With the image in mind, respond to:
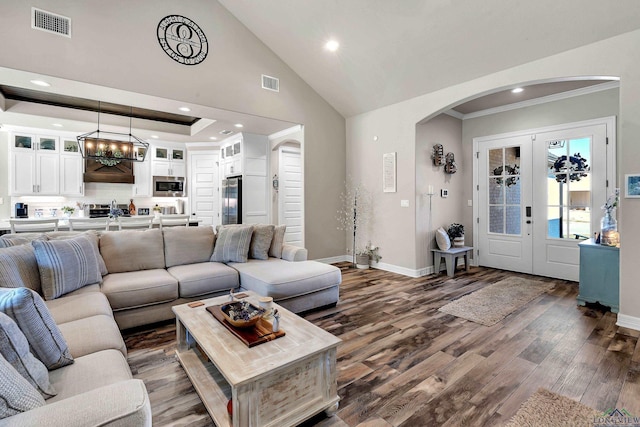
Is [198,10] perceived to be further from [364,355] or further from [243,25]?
[364,355]

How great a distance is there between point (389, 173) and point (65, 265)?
14.7 feet

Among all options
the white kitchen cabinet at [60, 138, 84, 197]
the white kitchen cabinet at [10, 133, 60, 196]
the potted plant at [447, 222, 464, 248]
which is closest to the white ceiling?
the potted plant at [447, 222, 464, 248]

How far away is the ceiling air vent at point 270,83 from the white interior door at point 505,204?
3.96 m

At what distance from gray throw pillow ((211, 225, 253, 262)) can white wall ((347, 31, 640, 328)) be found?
267cm

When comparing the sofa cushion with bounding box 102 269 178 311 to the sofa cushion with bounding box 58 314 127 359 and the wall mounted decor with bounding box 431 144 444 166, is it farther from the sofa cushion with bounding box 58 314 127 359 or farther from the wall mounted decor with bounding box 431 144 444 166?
the wall mounted decor with bounding box 431 144 444 166

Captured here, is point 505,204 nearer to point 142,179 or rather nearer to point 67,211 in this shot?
point 142,179

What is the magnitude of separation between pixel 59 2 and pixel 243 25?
220 centimetres

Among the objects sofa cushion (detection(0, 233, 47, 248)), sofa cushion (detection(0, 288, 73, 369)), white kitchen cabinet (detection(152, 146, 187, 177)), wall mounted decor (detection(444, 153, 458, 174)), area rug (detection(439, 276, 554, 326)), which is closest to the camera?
sofa cushion (detection(0, 288, 73, 369))

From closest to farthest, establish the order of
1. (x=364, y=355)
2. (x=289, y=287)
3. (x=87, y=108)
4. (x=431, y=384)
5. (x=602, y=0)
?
(x=431, y=384) → (x=364, y=355) → (x=602, y=0) → (x=289, y=287) → (x=87, y=108)

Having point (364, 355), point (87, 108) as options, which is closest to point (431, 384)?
point (364, 355)

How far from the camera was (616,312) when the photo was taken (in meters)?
3.32

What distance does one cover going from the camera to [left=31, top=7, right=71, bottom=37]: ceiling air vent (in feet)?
10.5

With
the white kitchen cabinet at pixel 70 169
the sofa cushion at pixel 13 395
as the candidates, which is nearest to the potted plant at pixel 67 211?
the white kitchen cabinet at pixel 70 169

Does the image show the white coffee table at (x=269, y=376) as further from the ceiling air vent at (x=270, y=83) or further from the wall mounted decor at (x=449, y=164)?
the wall mounted decor at (x=449, y=164)
